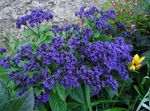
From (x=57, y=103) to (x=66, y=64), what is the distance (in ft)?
1.02

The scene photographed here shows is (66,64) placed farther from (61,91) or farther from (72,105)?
(72,105)

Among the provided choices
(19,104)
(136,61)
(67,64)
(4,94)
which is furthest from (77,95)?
(19,104)

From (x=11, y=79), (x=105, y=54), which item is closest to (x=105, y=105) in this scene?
(x=105, y=54)

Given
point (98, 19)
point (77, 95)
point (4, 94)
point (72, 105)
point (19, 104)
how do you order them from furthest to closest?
point (98, 19) < point (72, 105) < point (77, 95) < point (4, 94) < point (19, 104)

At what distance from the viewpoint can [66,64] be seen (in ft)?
8.43

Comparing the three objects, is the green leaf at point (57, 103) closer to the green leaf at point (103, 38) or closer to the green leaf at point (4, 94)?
the green leaf at point (103, 38)

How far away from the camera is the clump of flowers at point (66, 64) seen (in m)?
2.56

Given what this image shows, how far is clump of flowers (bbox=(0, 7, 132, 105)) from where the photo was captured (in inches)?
101

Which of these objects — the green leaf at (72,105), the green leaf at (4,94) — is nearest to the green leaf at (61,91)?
the green leaf at (72,105)

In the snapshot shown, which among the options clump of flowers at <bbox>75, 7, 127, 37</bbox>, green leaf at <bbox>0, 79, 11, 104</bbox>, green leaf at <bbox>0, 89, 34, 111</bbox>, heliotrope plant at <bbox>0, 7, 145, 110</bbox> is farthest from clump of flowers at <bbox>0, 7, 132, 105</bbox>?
green leaf at <bbox>0, 89, 34, 111</bbox>

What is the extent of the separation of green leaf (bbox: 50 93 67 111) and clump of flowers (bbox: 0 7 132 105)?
0.25 feet

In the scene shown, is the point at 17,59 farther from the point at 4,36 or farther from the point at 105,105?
the point at 4,36

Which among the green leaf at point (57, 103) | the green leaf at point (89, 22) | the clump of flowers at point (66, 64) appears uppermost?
the green leaf at point (89, 22)

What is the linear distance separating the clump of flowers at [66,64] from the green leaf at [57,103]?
0.08 m
